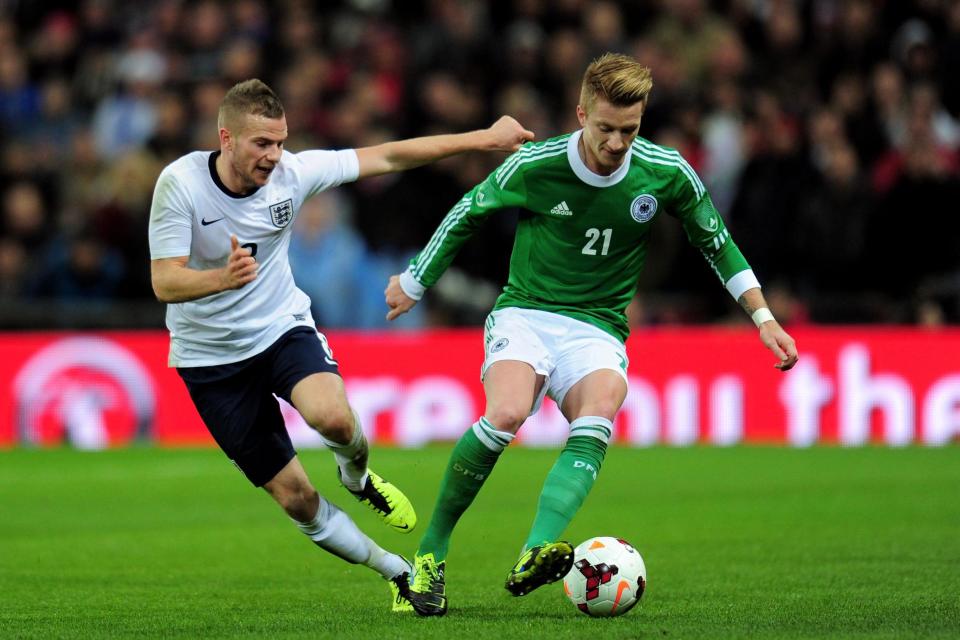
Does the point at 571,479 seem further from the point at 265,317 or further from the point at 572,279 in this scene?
the point at 265,317

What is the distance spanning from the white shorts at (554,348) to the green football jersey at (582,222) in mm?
62

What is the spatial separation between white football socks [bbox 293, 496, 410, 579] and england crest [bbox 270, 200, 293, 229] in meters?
1.26

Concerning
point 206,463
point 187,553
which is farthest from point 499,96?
point 187,553

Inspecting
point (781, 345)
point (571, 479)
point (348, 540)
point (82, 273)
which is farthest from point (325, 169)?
point (82, 273)

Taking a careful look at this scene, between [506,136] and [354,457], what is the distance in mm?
1597

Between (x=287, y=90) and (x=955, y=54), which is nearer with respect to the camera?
(x=955, y=54)

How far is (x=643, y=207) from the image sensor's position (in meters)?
7.18

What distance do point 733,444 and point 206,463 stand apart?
16.8ft

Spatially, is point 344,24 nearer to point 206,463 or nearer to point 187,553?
point 206,463

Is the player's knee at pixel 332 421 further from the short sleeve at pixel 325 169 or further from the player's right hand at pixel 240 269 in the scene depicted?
the short sleeve at pixel 325 169

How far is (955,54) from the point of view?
53.0ft

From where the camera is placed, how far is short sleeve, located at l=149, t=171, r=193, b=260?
22.6 feet

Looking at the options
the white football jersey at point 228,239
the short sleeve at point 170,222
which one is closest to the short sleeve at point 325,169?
the white football jersey at point 228,239

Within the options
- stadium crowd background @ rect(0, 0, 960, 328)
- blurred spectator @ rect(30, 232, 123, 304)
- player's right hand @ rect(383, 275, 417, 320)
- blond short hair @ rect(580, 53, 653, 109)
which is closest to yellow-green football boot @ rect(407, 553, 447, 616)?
player's right hand @ rect(383, 275, 417, 320)
